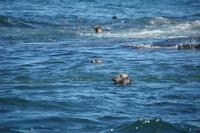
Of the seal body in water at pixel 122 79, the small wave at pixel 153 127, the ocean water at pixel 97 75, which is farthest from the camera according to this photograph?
the seal body in water at pixel 122 79

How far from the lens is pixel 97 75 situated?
59.4 feet

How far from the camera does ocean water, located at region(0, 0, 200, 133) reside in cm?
1285

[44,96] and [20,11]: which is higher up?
[20,11]

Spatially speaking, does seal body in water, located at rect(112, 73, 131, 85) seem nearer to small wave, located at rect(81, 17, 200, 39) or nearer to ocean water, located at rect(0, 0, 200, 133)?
ocean water, located at rect(0, 0, 200, 133)

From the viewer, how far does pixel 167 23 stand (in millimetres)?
34062

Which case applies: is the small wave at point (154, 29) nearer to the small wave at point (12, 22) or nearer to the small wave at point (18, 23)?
the small wave at point (18, 23)

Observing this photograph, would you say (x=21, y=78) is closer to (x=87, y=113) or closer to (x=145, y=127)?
(x=87, y=113)

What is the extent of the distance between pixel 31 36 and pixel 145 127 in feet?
52.2

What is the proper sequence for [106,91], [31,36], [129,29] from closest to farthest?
[106,91], [31,36], [129,29]

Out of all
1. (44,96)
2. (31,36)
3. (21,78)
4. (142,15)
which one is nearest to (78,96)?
(44,96)

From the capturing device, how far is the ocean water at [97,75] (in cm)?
1285

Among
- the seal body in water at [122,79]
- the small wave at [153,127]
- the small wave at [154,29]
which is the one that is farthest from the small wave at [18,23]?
the small wave at [153,127]

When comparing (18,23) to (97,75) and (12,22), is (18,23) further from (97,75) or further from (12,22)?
(97,75)

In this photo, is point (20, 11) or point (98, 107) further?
point (20, 11)
